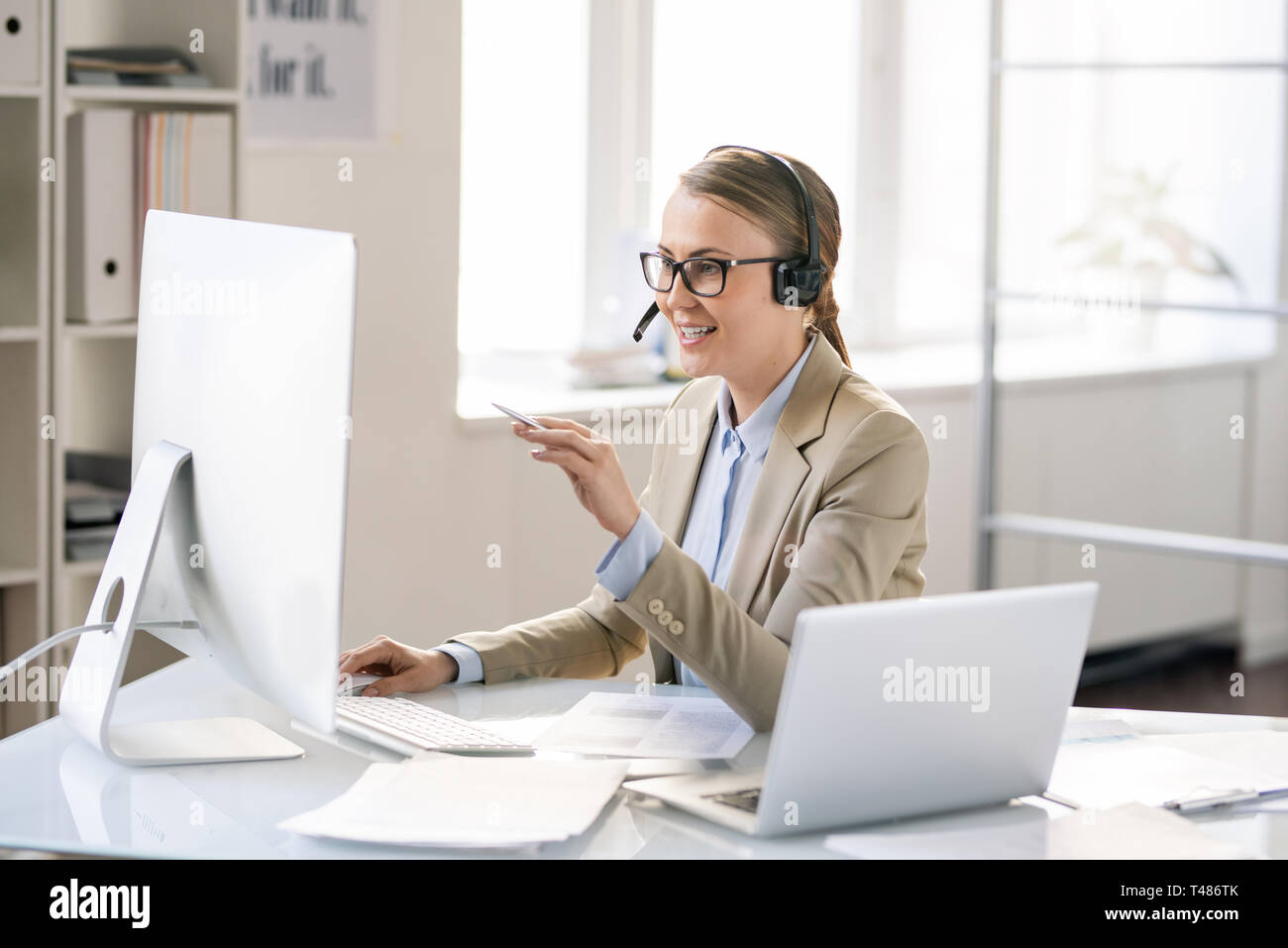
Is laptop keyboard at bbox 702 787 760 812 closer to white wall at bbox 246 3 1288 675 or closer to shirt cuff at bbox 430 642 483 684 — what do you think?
shirt cuff at bbox 430 642 483 684

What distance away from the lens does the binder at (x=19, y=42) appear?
8.18 feet

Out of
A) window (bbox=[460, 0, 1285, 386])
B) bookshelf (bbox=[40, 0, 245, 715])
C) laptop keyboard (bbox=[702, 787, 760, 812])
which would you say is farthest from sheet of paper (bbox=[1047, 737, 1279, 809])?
window (bbox=[460, 0, 1285, 386])

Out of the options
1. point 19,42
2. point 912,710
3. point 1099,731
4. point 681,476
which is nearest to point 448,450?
point 19,42

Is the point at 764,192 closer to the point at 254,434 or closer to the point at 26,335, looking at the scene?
the point at 254,434

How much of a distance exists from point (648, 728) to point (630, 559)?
19 centimetres

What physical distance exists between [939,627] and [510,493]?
2.33 meters

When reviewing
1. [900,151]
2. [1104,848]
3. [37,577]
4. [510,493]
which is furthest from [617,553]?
[900,151]

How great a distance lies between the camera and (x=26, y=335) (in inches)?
101

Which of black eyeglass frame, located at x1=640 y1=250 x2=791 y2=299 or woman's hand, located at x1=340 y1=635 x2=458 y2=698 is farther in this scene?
black eyeglass frame, located at x1=640 y1=250 x2=791 y2=299

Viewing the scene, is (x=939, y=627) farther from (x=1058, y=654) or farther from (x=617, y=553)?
(x=617, y=553)

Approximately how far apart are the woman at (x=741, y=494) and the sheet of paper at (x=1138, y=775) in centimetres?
30

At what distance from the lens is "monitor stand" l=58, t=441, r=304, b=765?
4.93 ft

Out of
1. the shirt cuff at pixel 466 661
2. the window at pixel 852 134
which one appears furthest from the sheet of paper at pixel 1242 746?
the window at pixel 852 134

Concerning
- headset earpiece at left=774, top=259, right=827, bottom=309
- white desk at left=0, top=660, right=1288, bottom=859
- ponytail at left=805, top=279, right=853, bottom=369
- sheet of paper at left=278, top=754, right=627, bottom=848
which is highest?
headset earpiece at left=774, top=259, right=827, bottom=309
